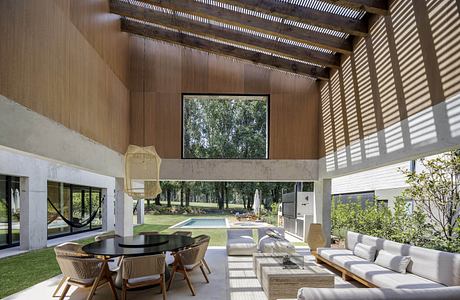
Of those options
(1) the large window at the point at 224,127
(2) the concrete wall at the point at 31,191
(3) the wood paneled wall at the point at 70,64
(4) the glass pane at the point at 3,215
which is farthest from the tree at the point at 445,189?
(4) the glass pane at the point at 3,215

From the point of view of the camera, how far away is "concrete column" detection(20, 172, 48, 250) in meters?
8.74

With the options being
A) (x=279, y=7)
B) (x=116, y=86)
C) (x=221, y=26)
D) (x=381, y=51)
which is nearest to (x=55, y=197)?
(x=116, y=86)

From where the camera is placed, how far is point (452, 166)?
5891 mm

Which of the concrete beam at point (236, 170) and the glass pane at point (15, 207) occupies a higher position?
the concrete beam at point (236, 170)

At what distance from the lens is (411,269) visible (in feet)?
15.2

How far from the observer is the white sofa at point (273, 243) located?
6646 mm

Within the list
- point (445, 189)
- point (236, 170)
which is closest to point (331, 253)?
point (445, 189)

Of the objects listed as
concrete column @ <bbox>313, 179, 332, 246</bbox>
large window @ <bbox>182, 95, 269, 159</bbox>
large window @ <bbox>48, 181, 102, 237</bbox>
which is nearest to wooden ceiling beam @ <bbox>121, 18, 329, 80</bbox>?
large window @ <bbox>182, 95, 269, 159</bbox>

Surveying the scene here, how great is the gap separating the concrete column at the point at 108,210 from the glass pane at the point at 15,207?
4673 millimetres

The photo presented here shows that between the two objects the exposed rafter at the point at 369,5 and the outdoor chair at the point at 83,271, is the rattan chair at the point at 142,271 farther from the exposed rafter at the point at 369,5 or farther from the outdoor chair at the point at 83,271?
the exposed rafter at the point at 369,5

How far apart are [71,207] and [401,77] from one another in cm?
1170

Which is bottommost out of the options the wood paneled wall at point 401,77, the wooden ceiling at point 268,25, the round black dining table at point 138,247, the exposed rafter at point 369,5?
the round black dining table at point 138,247

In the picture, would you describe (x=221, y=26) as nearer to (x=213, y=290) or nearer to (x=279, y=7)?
(x=279, y=7)

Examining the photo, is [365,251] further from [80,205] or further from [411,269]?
[80,205]
